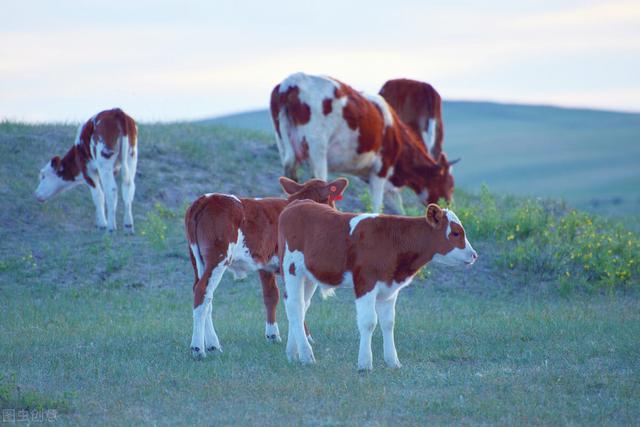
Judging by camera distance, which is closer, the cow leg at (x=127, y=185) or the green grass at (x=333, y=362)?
the green grass at (x=333, y=362)

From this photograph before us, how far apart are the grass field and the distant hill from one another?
140ft

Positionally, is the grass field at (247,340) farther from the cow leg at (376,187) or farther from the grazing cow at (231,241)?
the cow leg at (376,187)

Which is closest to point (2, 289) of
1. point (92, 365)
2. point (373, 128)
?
point (92, 365)

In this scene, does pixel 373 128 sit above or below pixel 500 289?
above

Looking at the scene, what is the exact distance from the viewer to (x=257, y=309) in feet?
46.0

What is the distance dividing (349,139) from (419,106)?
4286 mm

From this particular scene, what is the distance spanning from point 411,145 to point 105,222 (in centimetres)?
597

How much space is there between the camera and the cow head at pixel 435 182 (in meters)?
19.9

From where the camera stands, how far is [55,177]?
19281 millimetres

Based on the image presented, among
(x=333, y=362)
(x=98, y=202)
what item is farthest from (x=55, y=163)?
(x=333, y=362)

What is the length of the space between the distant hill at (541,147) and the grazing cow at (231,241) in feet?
156

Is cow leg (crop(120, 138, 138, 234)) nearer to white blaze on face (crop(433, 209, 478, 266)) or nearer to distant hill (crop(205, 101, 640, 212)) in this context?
white blaze on face (crop(433, 209, 478, 266))

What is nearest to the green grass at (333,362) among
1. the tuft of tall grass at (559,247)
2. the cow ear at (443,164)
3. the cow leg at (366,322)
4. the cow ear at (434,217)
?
the cow leg at (366,322)

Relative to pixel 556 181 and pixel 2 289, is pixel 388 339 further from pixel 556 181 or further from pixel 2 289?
pixel 556 181
